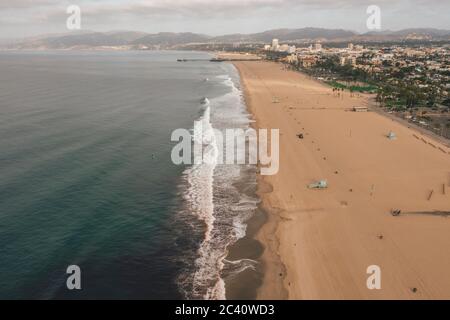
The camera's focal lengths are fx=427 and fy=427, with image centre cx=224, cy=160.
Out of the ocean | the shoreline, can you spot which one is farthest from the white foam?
the shoreline

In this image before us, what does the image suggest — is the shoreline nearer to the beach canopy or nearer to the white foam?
the white foam

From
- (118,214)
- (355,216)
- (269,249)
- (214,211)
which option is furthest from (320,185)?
(118,214)

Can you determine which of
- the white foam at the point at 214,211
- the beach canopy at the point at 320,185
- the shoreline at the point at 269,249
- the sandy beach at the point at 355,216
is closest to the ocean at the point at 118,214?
the white foam at the point at 214,211

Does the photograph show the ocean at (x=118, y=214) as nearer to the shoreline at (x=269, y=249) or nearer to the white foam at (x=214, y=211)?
the white foam at (x=214, y=211)

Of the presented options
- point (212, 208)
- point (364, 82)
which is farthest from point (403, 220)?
point (364, 82)

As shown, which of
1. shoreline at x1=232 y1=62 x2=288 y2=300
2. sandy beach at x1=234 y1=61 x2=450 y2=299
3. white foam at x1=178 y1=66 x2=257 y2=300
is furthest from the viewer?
white foam at x1=178 y1=66 x2=257 y2=300

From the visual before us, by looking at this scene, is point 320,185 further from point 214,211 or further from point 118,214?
point 118,214
